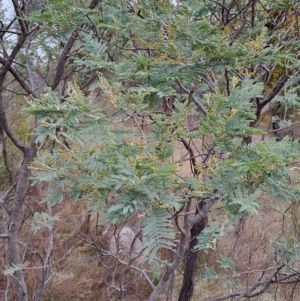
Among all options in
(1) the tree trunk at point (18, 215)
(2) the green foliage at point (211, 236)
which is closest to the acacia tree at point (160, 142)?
(2) the green foliage at point (211, 236)

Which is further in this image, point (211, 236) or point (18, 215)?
point (18, 215)

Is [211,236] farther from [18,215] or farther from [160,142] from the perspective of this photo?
[18,215]

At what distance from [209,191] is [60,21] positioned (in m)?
0.73

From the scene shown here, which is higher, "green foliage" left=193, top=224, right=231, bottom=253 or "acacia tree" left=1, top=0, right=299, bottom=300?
"acacia tree" left=1, top=0, right=299, bottom=300

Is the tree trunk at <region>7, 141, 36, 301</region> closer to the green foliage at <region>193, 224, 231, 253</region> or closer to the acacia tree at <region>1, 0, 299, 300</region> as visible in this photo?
the acacia tree at <region>1, 0, 299, 300</region>

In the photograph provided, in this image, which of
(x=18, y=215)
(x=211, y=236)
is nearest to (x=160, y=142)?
(x=211, y=236)

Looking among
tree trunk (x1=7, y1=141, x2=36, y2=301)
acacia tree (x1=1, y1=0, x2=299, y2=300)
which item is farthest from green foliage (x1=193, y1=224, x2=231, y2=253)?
tree trunk (x1=7, y1=141, x2=36, y2=301)

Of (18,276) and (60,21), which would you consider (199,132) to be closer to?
(60,21)

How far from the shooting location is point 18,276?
193cm

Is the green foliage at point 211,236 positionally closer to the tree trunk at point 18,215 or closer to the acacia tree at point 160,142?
the acacia tree at point 160,142

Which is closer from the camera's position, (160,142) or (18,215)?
(160,142)

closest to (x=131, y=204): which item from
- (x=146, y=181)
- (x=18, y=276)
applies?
(x=146, y=181)

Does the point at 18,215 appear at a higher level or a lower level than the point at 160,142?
lower

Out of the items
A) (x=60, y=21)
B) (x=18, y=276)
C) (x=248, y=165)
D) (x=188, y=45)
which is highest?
(x=60, y=21)
